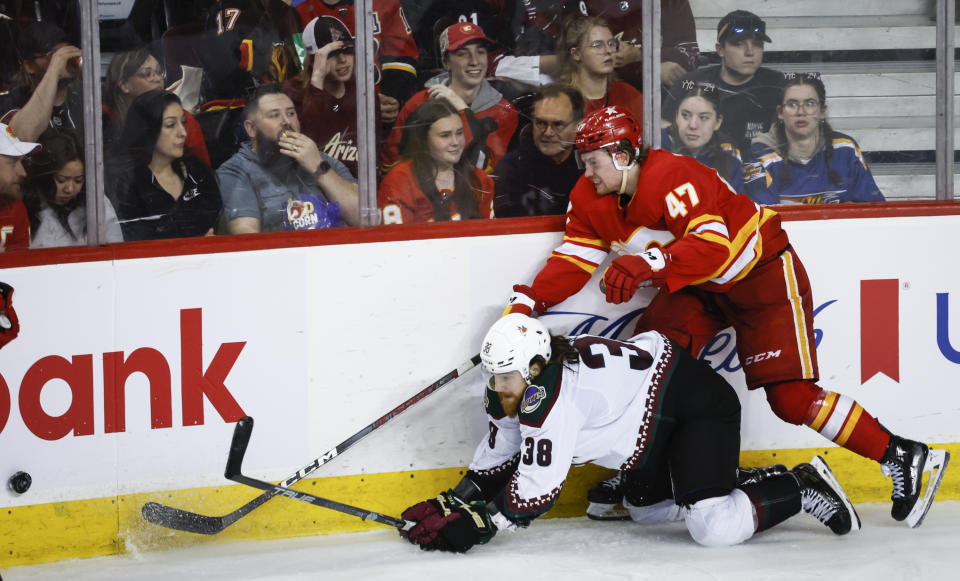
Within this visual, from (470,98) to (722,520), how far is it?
144 centimetres

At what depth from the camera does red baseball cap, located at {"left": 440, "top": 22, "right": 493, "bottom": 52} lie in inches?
127

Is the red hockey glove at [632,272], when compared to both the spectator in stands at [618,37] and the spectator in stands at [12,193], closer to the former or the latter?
the spectator in stands at [618,37]

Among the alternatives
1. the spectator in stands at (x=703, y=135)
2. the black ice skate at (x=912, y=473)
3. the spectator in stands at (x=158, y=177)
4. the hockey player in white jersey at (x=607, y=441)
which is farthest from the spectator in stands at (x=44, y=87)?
the black ice skate at (x=912, y=473)

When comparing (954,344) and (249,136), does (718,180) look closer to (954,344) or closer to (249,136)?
(954,344)

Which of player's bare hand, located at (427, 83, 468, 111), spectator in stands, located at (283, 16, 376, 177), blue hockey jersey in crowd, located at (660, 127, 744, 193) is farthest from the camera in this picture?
blue hockey jersey in crowd, located at (660, 127, 744, 193)

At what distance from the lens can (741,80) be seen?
3328 millimetres

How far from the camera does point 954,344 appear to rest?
3381 mm

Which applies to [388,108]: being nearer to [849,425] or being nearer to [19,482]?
[19,482]

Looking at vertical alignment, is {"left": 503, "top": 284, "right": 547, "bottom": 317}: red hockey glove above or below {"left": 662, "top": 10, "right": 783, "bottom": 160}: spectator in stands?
below

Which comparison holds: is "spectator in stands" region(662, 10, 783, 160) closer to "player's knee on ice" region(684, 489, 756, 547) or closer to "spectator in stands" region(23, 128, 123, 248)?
"player's knee on ice" region(684, 489, 756, 547)

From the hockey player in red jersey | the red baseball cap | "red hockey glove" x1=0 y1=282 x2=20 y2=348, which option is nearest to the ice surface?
the hockey player in red jersey

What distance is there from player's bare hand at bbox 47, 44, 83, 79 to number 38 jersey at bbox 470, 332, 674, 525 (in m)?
1.48

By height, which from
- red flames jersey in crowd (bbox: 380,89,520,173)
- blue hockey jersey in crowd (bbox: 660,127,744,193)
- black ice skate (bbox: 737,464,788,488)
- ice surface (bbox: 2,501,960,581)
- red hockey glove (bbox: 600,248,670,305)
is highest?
red flames jersey in crowd (bbox: 380,89,520,173)

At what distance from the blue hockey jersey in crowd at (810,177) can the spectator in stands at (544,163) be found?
1.86 ft
